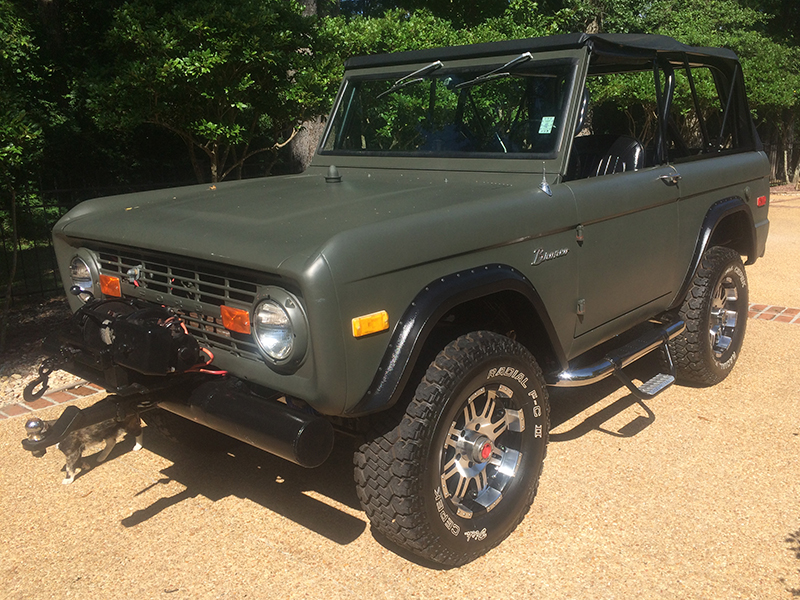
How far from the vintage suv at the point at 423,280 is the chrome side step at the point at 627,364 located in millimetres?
17

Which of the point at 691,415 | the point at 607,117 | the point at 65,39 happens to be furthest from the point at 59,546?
the point at 607,117

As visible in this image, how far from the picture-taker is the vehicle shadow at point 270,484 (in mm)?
3434

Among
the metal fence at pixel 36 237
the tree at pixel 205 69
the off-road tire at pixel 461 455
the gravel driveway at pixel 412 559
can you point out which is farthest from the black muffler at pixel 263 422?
the metal fence at pixel 36 237

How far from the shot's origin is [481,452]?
10.0ft

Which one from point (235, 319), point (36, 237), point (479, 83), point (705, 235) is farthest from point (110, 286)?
point (36, 237)

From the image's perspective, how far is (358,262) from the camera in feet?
8.30

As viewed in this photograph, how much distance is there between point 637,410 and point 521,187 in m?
1.91

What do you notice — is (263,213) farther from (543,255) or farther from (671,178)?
(671,178)

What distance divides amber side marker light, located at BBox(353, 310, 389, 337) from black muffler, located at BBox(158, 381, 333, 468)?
0.35 metres

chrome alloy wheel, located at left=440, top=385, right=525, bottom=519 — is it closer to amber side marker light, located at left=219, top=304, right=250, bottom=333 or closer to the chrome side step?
the chrome side step

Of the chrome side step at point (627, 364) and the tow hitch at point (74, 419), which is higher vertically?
the tow hitch at point (74, 419)

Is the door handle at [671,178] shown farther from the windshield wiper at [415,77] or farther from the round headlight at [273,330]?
the round headlight at [273,330]

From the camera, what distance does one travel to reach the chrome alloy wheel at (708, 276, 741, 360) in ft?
16.0

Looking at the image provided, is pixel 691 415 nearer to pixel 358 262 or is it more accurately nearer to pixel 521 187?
pixel 521 187
